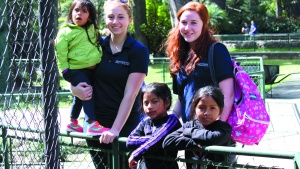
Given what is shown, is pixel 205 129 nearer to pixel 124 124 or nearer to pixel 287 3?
pixel 124 124

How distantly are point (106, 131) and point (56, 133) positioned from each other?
21.6 inches

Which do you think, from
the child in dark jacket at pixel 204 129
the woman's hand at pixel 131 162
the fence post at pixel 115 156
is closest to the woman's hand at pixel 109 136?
the fence post at pixel 115 156

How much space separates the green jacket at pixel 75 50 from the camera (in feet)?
13.1

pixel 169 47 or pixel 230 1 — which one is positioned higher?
pixel 230 1

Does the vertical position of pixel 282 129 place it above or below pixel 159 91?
below

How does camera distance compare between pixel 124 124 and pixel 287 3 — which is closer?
pixel 124 124

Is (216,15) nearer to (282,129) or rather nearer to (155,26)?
(155,26)

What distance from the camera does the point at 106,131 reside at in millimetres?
3846

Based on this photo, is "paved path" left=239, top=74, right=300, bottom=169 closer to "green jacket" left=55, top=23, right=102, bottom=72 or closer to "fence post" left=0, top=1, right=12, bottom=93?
"green jacket" left=55, top=23, right=102, bottom=72

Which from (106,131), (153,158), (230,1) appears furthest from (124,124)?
(230,1)

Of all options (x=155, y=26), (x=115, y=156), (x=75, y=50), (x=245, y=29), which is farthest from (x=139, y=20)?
(x=115, y=156)

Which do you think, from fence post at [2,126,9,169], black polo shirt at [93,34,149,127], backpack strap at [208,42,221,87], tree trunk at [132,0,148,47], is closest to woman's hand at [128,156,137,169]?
black polo shirt at [93,34,149,127]

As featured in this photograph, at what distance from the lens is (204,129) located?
3400mm

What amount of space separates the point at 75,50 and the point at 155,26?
2279 centimetres
